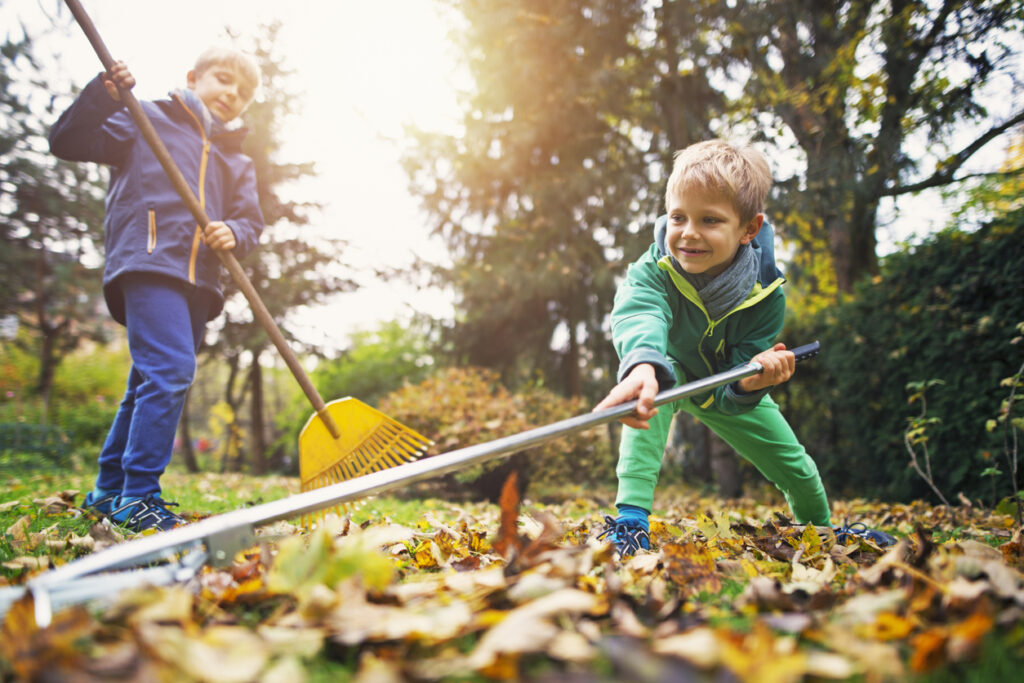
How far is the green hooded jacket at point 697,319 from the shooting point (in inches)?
81.7

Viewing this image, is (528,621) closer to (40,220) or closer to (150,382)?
(150,382)

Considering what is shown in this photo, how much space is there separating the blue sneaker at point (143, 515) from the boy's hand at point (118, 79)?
1751 mm

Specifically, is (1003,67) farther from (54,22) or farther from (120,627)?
(54,22)

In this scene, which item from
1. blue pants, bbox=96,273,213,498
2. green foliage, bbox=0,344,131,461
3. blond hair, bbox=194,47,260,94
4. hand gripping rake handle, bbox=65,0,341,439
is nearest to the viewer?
blue pants, bbox=96,273,213,498

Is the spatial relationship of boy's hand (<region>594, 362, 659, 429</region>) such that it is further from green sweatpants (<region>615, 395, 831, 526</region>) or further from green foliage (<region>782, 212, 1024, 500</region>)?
green foliage (<region>782, 212, 1024, 500</region>)

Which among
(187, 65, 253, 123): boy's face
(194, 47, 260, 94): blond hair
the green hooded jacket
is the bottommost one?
the green hooded jacket

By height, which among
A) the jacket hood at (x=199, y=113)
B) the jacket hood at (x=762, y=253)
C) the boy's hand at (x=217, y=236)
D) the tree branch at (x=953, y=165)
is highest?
the tree branch at (x=953, y=165)

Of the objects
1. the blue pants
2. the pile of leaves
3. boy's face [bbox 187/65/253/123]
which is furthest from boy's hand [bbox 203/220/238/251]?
the pile of leaves

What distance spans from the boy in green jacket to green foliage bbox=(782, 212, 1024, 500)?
2239 mm

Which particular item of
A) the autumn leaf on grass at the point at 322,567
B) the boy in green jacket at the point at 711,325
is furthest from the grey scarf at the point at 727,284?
the autumn leaf on grass at the point at 322,567

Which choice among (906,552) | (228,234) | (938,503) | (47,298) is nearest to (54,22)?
(47,298)

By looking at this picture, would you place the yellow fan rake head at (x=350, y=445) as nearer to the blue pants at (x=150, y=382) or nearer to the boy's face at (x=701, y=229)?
the blue pants at (x=150, y=382)

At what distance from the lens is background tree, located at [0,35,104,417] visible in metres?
9.24

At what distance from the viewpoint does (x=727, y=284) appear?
2146 mm
